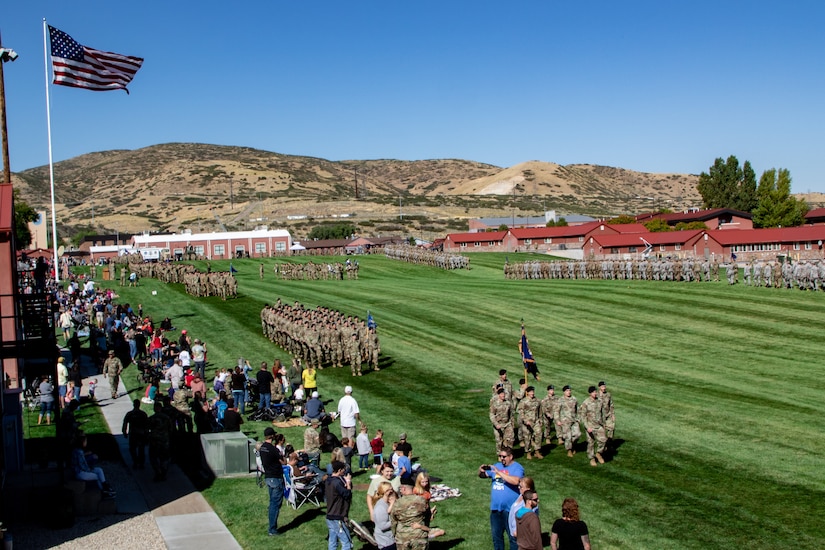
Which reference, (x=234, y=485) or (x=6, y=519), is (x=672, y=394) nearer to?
(x=234, y=485)

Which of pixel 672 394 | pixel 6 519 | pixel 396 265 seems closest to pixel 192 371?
pixel 6 519

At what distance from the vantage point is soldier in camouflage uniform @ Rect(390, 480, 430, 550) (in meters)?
11.9

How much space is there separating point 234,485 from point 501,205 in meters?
179

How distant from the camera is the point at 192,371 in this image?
2789 centimetres

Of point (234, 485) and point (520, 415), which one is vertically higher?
point (520, 415)

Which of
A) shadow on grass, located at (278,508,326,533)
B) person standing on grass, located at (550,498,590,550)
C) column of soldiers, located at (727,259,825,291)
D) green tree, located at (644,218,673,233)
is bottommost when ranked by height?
shadow on grass, located at (278,508,326,533)

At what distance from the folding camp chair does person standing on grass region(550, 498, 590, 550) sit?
24.1 feet

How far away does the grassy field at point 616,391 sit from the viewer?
15.4m

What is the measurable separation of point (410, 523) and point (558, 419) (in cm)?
806

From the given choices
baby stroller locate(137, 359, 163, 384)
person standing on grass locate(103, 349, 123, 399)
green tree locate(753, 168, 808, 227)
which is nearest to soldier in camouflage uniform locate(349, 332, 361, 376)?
baby stroller locate(137, 359, 163, 384)

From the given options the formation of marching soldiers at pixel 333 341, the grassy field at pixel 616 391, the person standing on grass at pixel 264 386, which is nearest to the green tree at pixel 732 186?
the grassy field at pixel 616 391

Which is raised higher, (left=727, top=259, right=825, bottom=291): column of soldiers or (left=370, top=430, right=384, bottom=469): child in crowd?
(left=727, top=259, right=825, bottom=291): column of soldiers

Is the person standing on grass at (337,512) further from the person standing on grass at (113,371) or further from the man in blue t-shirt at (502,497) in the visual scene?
the person standing on grass at (113,371)

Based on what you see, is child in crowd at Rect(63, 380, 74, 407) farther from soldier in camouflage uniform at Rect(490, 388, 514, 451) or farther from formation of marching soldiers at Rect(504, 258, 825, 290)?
formation of marching soldiers at Rect(504, 258, 825, 290)
